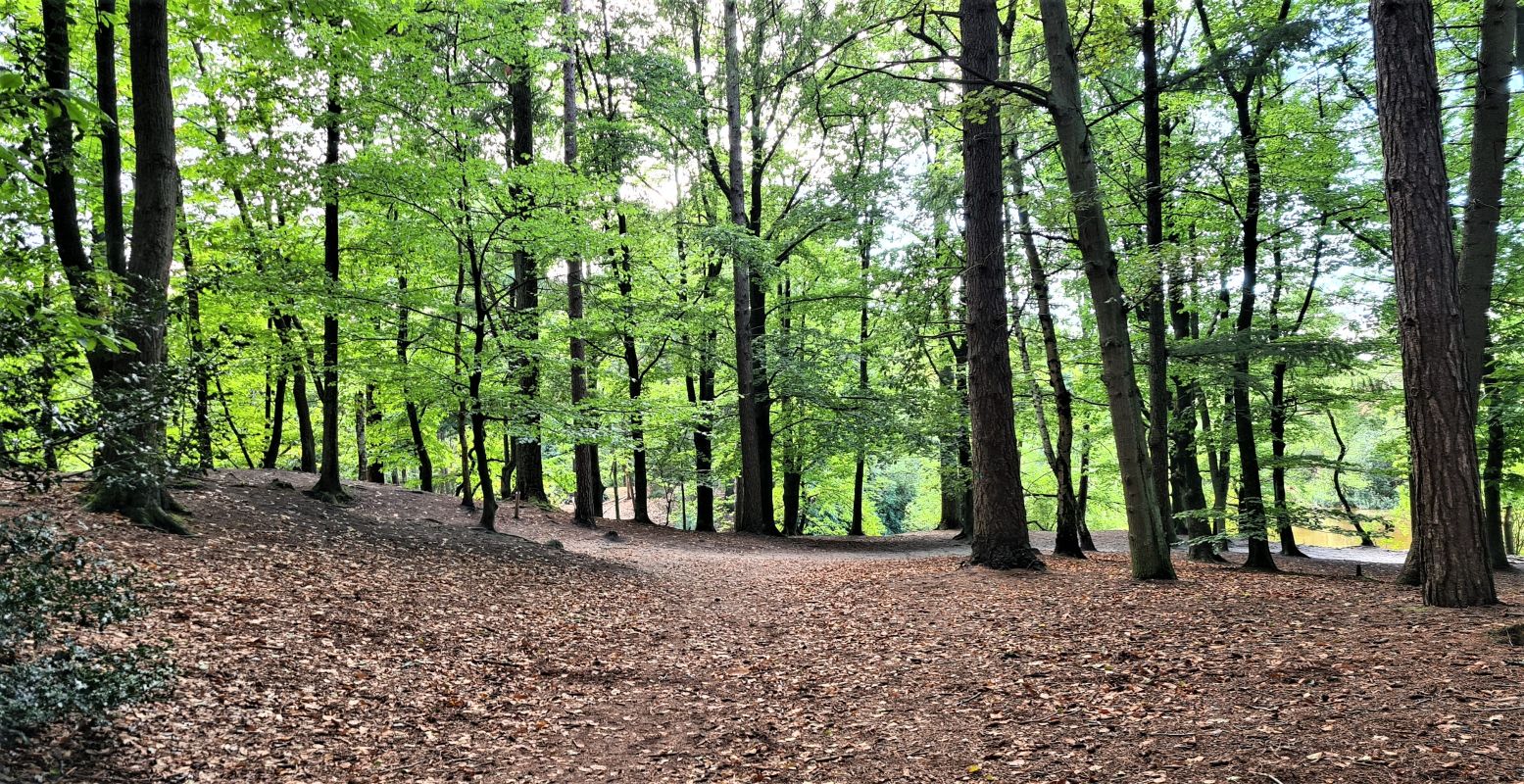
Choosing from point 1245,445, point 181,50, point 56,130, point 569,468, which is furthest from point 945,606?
point 569,468

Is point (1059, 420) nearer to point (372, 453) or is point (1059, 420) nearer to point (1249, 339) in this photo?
point (1249, 339)

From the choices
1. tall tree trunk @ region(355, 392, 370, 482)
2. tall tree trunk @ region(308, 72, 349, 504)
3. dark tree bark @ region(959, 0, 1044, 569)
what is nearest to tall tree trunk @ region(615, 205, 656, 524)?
tall tree trunk @ region(308, 72, 349, 504)

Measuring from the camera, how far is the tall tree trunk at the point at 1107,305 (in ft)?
27.2

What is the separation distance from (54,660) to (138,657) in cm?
30

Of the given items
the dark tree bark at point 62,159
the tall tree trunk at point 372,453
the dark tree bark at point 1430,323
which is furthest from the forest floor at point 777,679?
the tall tree trunk at point 372,453

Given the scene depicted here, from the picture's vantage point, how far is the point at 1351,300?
1399 cm

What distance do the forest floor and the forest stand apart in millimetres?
54

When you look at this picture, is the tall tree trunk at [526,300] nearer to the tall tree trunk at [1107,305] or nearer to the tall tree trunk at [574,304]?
the tall tree trunk at [574,304]

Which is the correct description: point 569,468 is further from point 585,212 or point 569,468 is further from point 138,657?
point 138,657

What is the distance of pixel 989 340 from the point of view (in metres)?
9.59

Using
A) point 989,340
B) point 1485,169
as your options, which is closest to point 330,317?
point 989,340

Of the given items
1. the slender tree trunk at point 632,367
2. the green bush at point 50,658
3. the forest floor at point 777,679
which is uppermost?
the slender tree trunk at point 632,367

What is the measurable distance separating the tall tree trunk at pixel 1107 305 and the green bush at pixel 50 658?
8.55m

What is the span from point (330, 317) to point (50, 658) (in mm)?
8101
